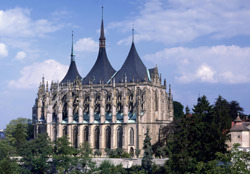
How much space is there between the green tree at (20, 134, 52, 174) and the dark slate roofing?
72.1 feet

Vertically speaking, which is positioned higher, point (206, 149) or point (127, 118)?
point (127, 118)

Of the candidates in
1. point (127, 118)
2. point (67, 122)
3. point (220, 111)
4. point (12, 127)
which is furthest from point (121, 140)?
point (12, 127)

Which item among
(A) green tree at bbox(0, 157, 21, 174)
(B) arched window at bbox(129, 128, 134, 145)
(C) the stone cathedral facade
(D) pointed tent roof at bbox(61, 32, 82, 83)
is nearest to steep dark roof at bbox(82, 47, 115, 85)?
(C) the stone cathedral facade

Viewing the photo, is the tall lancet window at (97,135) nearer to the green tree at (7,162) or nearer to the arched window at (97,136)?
the arched window at (97,136)

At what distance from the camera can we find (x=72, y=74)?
113875 mm

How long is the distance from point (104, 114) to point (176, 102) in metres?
37.7

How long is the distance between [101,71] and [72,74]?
8945 mm

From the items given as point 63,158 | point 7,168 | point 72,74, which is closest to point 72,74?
point 72,74

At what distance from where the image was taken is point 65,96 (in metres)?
110

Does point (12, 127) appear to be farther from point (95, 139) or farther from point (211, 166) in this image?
point (211, 166)

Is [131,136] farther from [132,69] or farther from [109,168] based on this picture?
[109,168]

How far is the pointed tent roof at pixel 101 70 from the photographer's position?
353 ft

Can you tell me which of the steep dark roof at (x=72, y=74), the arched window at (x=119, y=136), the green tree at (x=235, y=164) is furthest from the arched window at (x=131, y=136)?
the green tree at (x=235, y=164)

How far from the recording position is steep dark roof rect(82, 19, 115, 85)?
353 feet
